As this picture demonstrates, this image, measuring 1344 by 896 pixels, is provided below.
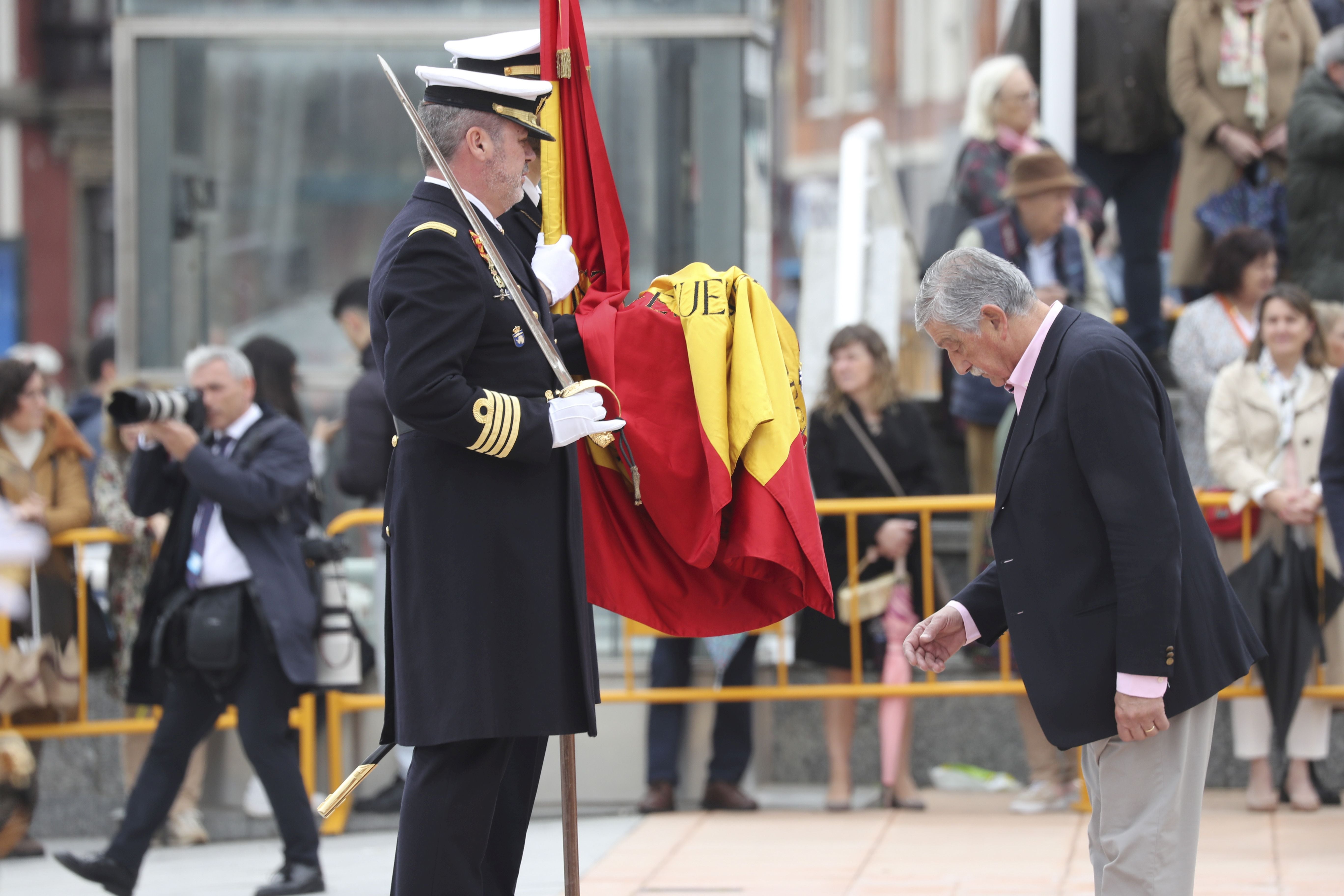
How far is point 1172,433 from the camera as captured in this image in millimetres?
3650

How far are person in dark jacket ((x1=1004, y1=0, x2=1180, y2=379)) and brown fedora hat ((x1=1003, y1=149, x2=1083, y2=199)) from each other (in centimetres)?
150

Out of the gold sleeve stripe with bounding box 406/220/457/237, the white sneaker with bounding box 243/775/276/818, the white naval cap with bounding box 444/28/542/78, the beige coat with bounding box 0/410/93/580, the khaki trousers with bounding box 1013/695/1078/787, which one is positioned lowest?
the white sneaker with bounding box 243/775/276/818

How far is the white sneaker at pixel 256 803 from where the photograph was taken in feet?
23.7

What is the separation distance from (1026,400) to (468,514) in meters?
1.18

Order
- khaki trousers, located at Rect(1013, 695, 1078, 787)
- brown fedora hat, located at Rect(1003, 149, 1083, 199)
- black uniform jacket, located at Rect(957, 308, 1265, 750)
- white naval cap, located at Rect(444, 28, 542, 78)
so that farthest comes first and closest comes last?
1. brown fedora hat, located at Rect(1003, 149, 1083, 199)
2. khaki trousers, located at Rect(1013, 695, 1078, 787)
3. white naval cap, located at Rect(444, 28, 542, 78)
4. black uniform jacket, located at Rect(957, 308, 1265, 750)

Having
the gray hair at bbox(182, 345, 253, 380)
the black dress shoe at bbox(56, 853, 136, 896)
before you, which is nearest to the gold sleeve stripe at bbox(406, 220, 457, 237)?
the gray hair at bbox(182, 345, 253, 380)

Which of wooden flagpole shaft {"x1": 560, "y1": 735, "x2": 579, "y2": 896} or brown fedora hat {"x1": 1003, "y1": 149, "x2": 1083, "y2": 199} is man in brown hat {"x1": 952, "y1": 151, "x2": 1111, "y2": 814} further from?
wooden flagpole shaft {"x1": 560, "y1": 735, "x2": 579, "y2": 896}

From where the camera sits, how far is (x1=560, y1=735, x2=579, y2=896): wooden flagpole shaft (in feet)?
12.9

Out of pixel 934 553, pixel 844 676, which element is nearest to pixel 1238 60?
pixel 934 553

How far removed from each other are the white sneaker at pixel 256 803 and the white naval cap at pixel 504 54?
3967 mm

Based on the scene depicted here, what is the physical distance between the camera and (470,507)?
3783 mm

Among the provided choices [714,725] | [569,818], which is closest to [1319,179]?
[714,725]

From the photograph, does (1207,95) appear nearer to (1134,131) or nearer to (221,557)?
(1134,131)

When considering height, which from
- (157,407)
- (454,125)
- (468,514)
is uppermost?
(454,125)
